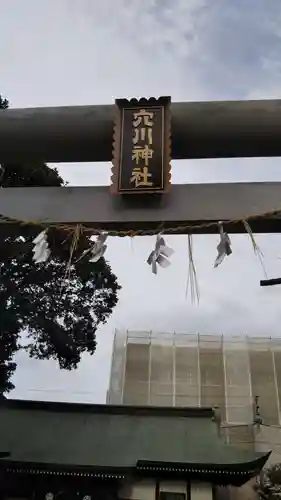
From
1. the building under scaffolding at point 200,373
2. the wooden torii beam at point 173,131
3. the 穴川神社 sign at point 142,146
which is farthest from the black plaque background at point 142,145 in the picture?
the building under scaffolding at point 200,373

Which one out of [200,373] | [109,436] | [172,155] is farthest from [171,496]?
[172,155]

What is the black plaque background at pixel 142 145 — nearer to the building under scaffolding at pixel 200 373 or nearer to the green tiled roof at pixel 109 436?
the green tiled roof at pixel 109 436

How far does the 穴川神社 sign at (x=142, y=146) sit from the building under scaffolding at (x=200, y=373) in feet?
41.7

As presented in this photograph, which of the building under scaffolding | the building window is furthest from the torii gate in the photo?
the building under scaffolding

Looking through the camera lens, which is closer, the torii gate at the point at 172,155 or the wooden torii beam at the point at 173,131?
the torii gate at the point at 172,155

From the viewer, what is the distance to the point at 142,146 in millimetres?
3568

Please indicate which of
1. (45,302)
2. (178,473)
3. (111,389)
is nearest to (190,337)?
(111,389)

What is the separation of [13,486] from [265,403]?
8.12m

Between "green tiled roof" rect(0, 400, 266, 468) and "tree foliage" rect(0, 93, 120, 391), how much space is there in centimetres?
132

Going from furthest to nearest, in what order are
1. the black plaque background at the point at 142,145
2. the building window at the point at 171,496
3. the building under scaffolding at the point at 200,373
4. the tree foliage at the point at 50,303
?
the building under scaffolding at the point at 200,373, the tree foliage at the point at 50,303, the building window at the point at 171,496, the black plaque background at the point at 142,145

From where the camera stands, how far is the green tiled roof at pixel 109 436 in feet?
33.5

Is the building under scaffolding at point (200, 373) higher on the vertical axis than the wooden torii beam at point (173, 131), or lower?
higher

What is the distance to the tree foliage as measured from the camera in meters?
11.6

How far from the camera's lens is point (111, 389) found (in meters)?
16.0
